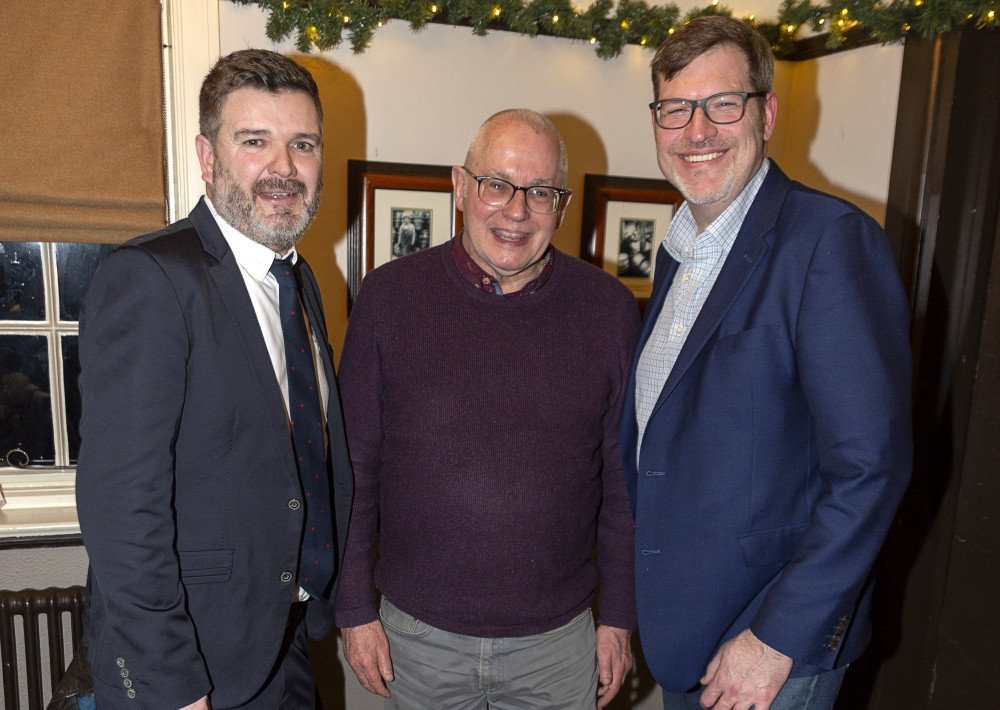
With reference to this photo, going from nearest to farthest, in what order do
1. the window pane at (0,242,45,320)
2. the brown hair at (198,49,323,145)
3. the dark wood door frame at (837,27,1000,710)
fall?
the brown hair at (198,49,323,145) → the dark wood door frame at (837,27,1000,710) → the window pane at (0,242,45,320)

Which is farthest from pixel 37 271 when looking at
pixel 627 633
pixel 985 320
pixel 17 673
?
pixel 985 320

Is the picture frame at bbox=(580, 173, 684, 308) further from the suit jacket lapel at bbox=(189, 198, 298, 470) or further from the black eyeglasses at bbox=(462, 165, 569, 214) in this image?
the suit jacket lapel at bbox=(189, 198, 298, 470)

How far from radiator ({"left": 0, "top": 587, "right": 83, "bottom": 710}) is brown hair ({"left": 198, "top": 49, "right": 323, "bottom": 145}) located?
62.0 inches

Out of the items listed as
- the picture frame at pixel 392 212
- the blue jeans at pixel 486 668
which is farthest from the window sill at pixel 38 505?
the blue jeans at pixel 486 668

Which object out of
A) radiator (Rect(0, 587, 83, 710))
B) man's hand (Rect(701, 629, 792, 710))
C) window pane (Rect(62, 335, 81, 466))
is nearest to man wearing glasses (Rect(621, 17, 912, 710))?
man's hand (Rect(701, 629, 792, 710))

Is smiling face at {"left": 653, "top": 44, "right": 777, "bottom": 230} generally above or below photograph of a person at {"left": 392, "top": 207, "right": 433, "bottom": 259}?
above

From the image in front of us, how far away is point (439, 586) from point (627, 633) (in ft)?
1.62

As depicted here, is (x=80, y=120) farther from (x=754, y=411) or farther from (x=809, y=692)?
(x=809, y=692)

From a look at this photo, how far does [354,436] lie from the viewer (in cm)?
168

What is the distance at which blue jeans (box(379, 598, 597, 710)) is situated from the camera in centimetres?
164

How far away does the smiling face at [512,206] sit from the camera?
1638 mm

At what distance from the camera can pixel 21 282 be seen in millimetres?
2338

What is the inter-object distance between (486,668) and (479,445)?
51cm

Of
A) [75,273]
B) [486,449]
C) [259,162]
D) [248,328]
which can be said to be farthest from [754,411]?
[75,273]
